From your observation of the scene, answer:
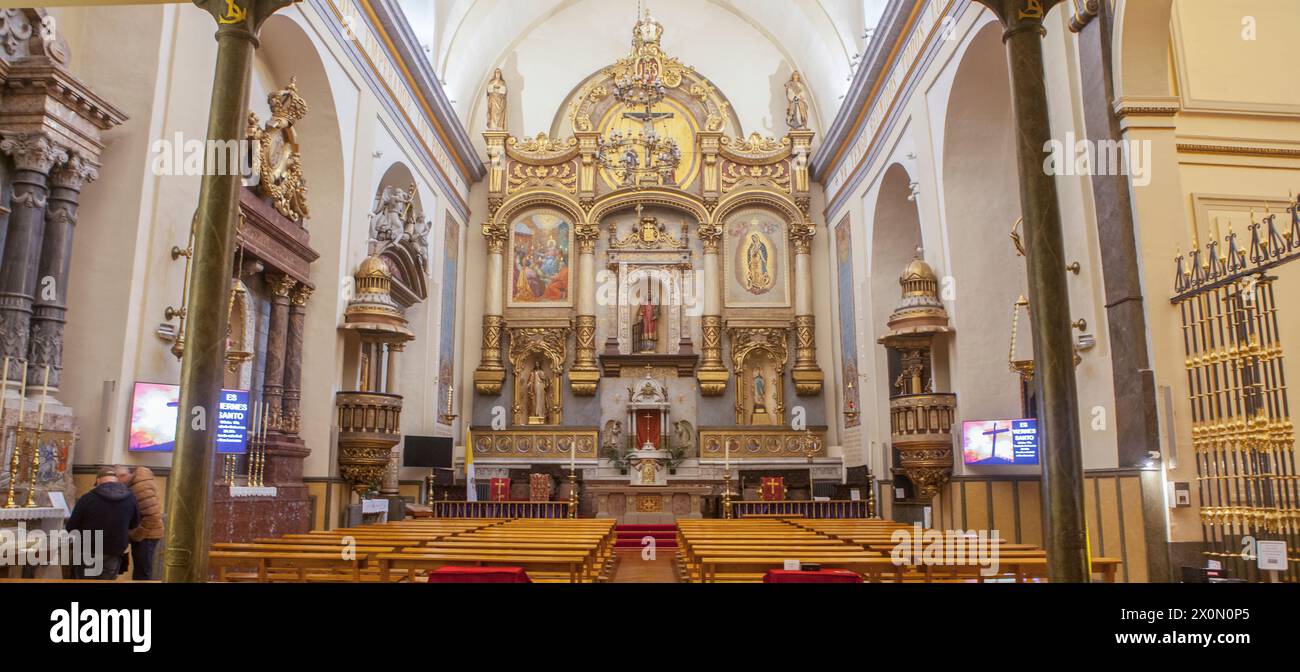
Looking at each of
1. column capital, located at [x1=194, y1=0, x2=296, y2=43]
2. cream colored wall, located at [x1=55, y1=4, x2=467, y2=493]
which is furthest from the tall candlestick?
column capital, located at [x1=194, y1=0, x2=296, y2=43]

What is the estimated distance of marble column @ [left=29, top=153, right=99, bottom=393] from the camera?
7.04 metres

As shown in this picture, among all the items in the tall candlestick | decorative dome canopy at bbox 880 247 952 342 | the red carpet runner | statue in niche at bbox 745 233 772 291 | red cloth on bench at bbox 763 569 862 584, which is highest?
statue in niche at bbox 745 233 772 291

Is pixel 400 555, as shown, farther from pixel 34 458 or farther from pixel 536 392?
pixel 536 392

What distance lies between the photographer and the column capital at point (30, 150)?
6918mm

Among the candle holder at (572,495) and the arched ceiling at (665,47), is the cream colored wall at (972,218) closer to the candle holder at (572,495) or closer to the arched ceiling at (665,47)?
the candle holder at (572,495)

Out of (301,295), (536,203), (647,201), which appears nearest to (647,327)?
(647,201)

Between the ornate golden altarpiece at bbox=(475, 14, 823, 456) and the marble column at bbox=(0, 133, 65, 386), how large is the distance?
40.1 feet

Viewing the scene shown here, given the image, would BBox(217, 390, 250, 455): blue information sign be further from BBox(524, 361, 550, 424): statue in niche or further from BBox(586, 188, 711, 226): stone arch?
BBox(586, 188, 711, 226): stone arch

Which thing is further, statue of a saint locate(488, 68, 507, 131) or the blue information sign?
statue of a saint locate(488, 68, 507, 131)

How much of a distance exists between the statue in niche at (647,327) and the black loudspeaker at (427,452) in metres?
5.61

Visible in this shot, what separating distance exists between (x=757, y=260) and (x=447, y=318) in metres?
7.47

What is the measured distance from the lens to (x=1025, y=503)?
1067 cm
